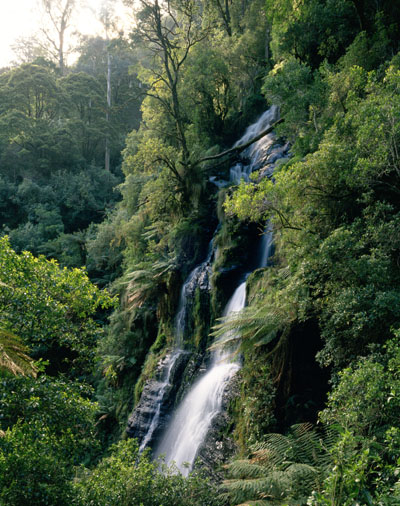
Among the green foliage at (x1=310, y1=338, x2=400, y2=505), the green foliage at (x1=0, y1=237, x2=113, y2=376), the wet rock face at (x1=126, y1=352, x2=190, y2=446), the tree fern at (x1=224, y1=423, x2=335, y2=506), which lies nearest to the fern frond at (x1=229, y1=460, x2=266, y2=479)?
the tree fern at (x1=224, y1=423, x2=335, y2=506)

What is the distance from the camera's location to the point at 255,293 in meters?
9.06

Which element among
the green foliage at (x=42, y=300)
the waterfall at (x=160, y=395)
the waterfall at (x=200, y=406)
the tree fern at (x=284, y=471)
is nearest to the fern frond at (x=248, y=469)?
the tree fern at (x=284, y=471)

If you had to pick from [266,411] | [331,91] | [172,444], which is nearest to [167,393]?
[172,444]

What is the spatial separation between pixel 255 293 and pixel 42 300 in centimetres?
474

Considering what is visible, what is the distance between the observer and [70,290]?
7621 mm

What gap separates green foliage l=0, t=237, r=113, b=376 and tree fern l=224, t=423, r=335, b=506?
353 centimetres

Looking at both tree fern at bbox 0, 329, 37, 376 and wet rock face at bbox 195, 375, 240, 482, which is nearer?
tree fern at bbox 0, 329, 37, 376

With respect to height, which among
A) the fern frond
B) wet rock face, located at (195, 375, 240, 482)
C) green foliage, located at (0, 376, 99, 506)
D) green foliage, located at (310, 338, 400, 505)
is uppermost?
green foliage, located at (0, 376, 99, 506)

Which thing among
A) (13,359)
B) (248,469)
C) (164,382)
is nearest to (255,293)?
(248,469)

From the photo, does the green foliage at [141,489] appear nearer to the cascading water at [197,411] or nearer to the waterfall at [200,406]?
the waterfall at [200,406]

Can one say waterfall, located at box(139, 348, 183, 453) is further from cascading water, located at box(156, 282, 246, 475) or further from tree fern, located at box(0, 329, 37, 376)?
tree fern, located at box(0, 329, 37, 376)

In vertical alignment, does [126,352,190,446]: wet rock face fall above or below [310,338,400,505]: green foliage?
below

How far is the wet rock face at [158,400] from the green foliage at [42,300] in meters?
3.81

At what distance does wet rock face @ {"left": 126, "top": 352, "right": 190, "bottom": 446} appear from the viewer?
35.9ft
